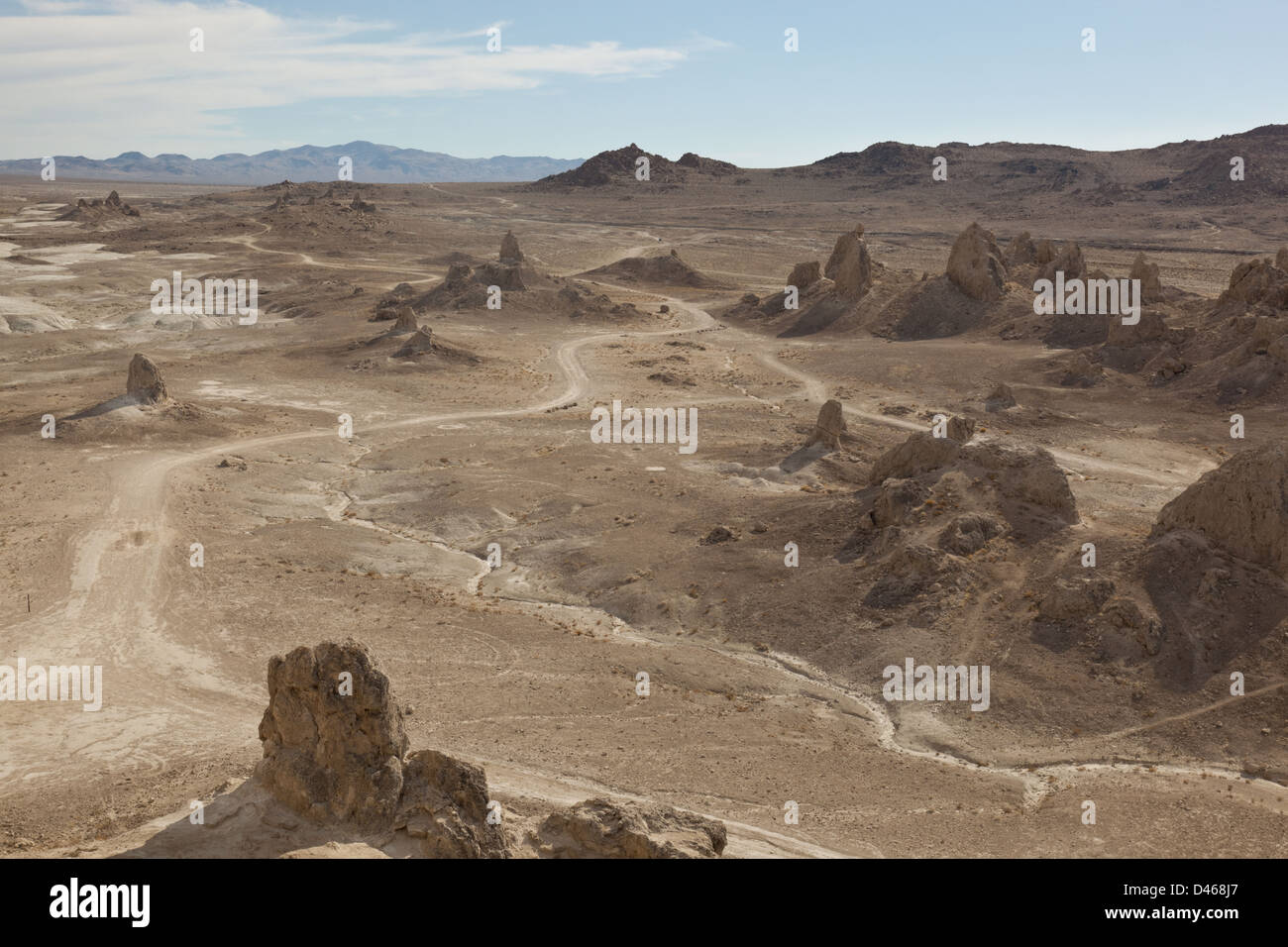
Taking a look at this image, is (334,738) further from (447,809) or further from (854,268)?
(854,268)

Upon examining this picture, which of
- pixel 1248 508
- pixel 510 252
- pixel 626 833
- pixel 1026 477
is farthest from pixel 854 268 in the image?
pixel 626 833

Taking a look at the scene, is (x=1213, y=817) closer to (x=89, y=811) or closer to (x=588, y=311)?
(x=89, y=811)

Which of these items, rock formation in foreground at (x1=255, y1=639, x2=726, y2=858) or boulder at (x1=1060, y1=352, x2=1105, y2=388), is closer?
rock formation in foreground at (x1=255, y1=639, x2=726, y2=858)

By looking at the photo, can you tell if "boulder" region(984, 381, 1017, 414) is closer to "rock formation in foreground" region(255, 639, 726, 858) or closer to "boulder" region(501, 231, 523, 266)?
"rock formation in foreground" region(255, 639, 726, 858)

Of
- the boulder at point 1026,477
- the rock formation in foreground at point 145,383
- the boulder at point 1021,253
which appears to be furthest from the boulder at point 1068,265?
the rock formation in foreground at point 145,383

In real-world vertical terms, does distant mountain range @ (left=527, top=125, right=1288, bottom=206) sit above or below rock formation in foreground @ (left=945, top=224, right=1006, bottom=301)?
above

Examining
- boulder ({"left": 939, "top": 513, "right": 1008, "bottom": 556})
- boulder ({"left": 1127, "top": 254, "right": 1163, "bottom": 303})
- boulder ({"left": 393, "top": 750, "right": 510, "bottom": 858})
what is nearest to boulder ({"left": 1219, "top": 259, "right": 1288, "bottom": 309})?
boulder ({"left": 1127, "top": 254, "right": 1163, "bottom": 303})
